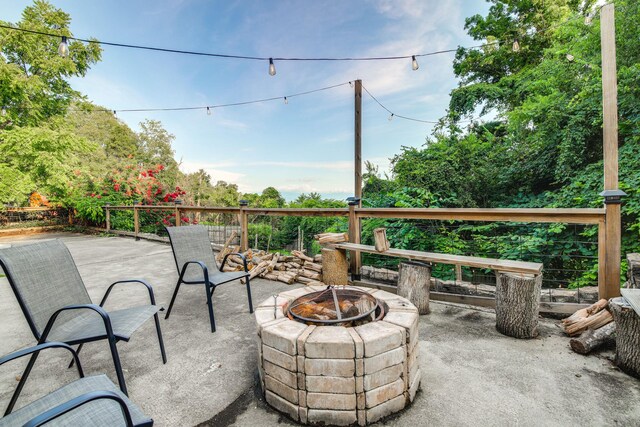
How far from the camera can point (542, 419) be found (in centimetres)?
134

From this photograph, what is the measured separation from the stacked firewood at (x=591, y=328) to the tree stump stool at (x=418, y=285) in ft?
3.42

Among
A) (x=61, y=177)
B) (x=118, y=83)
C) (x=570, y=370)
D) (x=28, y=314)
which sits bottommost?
(x=570, y=370)

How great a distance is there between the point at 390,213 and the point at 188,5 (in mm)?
7139

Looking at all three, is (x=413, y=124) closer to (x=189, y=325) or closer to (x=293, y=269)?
(x=293, y=269)

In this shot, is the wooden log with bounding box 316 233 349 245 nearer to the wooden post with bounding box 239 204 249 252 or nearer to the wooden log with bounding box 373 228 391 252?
the wooden log with bounding box 373 228 391 252

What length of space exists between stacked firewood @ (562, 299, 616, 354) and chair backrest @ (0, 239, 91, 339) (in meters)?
3.29

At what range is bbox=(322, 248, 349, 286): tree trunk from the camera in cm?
333

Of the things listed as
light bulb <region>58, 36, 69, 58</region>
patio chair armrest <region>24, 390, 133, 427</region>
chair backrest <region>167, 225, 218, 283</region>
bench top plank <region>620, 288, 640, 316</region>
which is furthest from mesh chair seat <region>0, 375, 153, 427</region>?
light bulb <region>58, 36, 69, 58</region>

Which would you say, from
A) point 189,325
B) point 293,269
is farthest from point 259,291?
point 189,325

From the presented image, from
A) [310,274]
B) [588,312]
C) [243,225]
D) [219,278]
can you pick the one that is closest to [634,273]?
[588,312]

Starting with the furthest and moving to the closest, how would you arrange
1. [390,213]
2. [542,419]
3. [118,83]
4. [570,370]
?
[118,83], [390,213], [570,370], [542,419]

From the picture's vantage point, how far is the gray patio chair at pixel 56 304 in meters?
1.36

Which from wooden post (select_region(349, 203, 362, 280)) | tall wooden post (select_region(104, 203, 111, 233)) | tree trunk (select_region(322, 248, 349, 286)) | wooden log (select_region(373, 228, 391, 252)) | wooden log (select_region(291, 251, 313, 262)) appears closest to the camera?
wooden log (select_region(373, 228, 391, 252))

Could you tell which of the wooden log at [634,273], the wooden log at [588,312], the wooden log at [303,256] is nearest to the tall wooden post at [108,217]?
the wooden log at [303,256]
